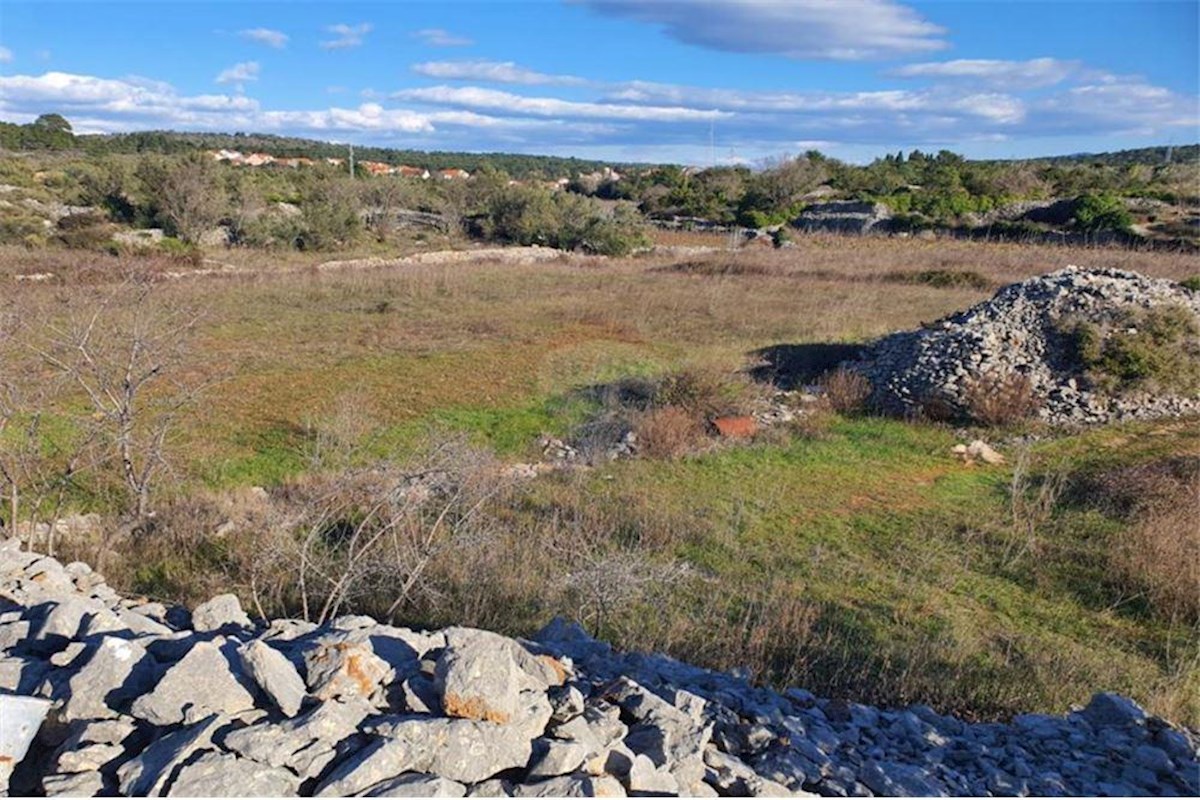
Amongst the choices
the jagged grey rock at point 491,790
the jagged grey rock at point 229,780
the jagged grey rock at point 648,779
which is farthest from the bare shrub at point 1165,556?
the jagged grey rock at point 229,780

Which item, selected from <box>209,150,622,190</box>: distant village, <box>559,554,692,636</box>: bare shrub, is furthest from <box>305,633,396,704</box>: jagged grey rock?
<box>209,150,622,190</box>: distant village

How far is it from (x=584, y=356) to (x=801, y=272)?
38.0 feet

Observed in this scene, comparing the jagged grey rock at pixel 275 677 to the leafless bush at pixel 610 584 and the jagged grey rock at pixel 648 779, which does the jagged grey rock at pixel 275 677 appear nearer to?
the jagged grey rock at pixel 648 779

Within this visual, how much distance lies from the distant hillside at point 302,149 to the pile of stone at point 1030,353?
59.7 metres

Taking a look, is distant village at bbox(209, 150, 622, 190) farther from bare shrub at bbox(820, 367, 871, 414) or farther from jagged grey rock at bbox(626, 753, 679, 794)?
jagged grey rock at bbox(626, 753, 679, 794)

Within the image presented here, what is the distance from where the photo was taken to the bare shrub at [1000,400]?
10.6 m

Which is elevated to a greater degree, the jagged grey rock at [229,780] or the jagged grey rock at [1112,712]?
the jagged grey rock at [229,780]

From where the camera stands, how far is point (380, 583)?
18.5 feet

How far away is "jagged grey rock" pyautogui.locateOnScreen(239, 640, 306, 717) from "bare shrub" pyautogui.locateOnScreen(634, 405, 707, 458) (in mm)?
6708

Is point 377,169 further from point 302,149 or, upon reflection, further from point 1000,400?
point 1000,400

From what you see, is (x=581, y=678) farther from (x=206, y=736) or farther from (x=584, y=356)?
(x=584, y=356)

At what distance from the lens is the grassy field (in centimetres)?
541

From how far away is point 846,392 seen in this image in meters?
11.6

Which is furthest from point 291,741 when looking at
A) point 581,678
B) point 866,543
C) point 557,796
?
point 866,543
